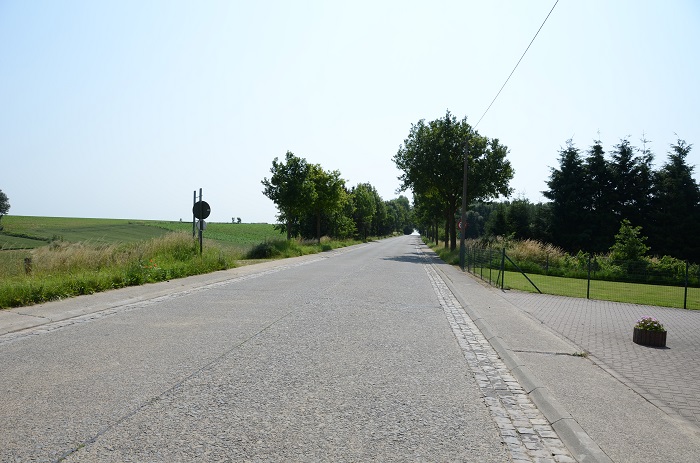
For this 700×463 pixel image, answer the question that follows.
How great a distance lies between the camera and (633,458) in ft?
11.8

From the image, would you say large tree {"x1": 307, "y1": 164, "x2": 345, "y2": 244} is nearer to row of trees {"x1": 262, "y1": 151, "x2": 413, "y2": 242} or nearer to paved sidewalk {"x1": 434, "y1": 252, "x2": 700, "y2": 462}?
row of trees {"x1": 262, "y1": 151, "x2": 413, "y2": 242}

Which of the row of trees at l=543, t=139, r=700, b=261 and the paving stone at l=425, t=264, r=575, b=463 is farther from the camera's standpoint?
the row of trees at l=543, t=139, r=700, b=261

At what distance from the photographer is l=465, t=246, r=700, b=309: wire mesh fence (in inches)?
675

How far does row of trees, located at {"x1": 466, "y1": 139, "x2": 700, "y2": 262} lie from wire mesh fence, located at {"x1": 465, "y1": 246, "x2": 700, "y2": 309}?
95.8 ft

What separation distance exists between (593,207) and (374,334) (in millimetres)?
56616

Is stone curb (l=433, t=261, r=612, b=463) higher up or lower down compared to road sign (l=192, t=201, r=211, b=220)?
lower down

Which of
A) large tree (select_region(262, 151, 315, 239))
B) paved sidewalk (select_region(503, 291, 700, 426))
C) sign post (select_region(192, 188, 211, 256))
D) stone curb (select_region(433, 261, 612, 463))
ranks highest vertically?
large tree (select_region(262, 151, 315, 239))

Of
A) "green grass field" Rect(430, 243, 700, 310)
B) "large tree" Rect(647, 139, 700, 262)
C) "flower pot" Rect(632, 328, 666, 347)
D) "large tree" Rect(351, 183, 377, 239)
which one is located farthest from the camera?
"large tree" Rect(351, 183, 377, 239)

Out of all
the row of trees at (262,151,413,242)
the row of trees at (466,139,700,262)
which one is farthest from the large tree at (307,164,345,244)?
the row of trees at (466,139,700,262)

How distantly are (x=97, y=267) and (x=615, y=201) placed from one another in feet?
187

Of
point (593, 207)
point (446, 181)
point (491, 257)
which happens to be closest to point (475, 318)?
point (491, 257)

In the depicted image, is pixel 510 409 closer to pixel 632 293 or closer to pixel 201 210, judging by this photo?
pixel 632 293

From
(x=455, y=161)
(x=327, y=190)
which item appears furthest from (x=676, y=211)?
(x=327, y=190)

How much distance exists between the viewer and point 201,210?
20828 millimetres
